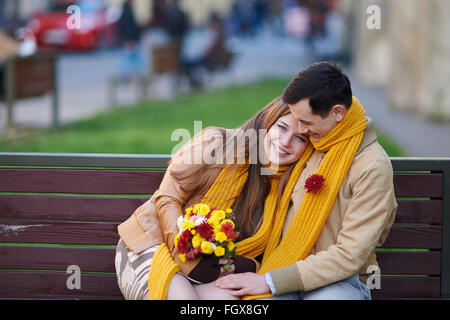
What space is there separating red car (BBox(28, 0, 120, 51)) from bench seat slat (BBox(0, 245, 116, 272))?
1939cm

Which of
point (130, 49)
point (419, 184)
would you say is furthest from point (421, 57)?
point (419, 184)

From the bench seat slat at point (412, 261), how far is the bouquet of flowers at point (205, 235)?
0.88m

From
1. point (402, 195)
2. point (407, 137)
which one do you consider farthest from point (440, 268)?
point (407, 137)

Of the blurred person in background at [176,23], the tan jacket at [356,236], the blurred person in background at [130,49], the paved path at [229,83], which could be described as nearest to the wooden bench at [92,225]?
the tan jacket at [356,236]

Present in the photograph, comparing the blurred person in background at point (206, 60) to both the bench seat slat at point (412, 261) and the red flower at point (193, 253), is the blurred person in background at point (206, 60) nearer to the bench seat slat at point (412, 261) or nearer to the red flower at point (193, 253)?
the bench seat slat at point (412, 261)

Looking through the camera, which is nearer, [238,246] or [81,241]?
[238,246]

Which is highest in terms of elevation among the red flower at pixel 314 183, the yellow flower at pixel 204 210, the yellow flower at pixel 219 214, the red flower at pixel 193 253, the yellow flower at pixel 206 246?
the red flower at pixel 314 183

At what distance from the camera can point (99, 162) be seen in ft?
11.6

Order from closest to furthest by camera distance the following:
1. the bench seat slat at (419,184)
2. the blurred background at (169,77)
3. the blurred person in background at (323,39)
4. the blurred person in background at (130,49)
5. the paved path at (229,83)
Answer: the bench seat slat at (419,184), the blurred background at (169,77), the paved path at (229,83), the blurred person in background at (130,49), the blurred person in background at (323,39)

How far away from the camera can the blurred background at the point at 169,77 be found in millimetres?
A: 9766

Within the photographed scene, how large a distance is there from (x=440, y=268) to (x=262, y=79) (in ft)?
45.1

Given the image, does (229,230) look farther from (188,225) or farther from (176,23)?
(176,23)

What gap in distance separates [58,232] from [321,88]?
4.74 feet

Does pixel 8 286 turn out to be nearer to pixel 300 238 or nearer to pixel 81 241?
pixel 81 241
